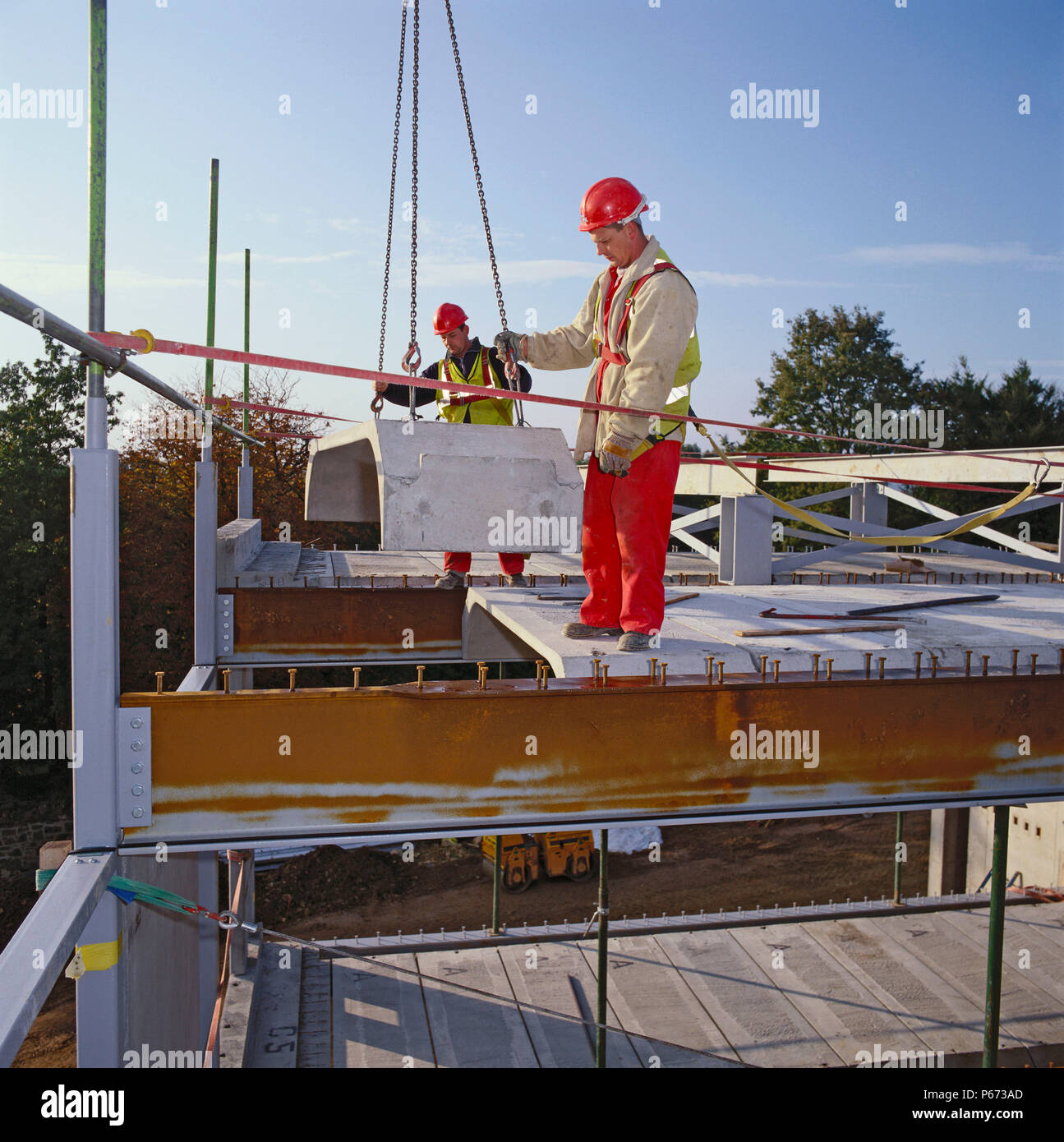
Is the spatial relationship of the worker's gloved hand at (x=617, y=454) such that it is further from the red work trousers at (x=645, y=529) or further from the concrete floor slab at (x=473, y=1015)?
the concrete floor slab at (x=473, y=1015)

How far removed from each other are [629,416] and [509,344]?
1269 mm

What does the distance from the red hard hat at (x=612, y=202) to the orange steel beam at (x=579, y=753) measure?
227 centimetres

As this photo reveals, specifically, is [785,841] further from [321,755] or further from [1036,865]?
[321,755]

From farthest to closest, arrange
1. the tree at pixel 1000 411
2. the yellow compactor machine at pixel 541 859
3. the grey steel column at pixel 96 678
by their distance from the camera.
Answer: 1. the tree at pixel 1000 411
2. the yellow compactor machine at pixel 541 859
3. the grey steel column at pixel 96 678

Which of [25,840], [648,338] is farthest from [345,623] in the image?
[25,840]

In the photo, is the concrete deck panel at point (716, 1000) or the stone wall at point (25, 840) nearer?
the concrete deck panel at point (716, 1000)

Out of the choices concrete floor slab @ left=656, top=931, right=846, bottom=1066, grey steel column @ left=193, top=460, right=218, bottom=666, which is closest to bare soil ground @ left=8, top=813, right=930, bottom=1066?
concrete floor slab @ left=656, top=931, right=846, bottom=1066

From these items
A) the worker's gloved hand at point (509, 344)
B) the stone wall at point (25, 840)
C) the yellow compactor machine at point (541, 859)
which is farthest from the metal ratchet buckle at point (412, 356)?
the stone wall at point (25, 840)

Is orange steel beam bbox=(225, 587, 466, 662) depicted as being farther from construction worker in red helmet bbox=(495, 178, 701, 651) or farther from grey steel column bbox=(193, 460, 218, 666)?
construction worker in red helmet bbox=(495, 178, 701, 651)

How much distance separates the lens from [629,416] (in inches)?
183

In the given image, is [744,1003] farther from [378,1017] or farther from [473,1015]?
[378,1017]

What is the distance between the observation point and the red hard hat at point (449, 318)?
8.03m

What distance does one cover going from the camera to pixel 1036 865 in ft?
48.4

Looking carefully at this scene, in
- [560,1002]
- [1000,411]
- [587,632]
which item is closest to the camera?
[587,632]
